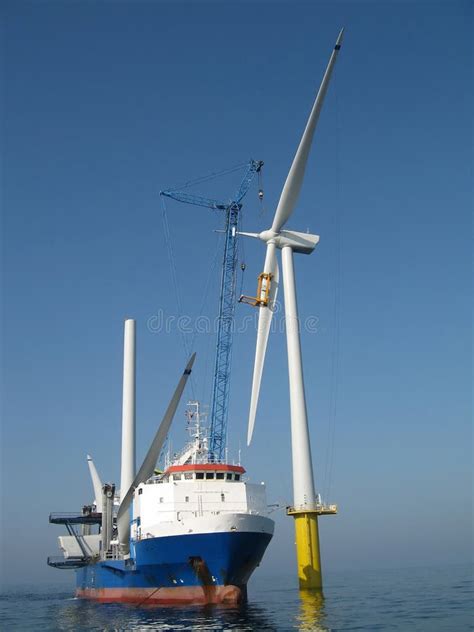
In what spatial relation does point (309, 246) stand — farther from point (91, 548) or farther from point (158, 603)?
point (91, 548)

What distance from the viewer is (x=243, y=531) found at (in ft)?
154

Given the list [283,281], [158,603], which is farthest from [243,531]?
[283,281]

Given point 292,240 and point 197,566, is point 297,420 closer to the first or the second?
point 197,566

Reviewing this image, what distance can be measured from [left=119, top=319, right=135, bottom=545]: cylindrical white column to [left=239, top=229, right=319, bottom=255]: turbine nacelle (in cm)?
2387

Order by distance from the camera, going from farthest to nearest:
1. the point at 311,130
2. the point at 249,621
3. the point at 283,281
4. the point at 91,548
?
1. the point at 91,548
2. the point at 283,281
3. the point at 311,130
4. the point at 249,621

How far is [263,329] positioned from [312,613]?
954 inches

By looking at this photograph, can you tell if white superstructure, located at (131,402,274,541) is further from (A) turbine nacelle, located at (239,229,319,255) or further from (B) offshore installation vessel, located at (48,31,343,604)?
(A) turbine nacelle, located at (239,229,319,255)

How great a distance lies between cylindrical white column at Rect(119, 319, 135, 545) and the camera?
228 ft

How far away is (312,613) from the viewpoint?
41.8m

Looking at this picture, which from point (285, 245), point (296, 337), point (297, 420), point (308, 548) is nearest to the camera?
point (308, 548)

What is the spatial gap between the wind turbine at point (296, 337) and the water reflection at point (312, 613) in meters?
0.91

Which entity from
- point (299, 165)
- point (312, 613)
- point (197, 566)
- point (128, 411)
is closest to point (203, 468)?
point (197, 566)

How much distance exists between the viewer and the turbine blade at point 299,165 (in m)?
51.1

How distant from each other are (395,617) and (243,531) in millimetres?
12444
